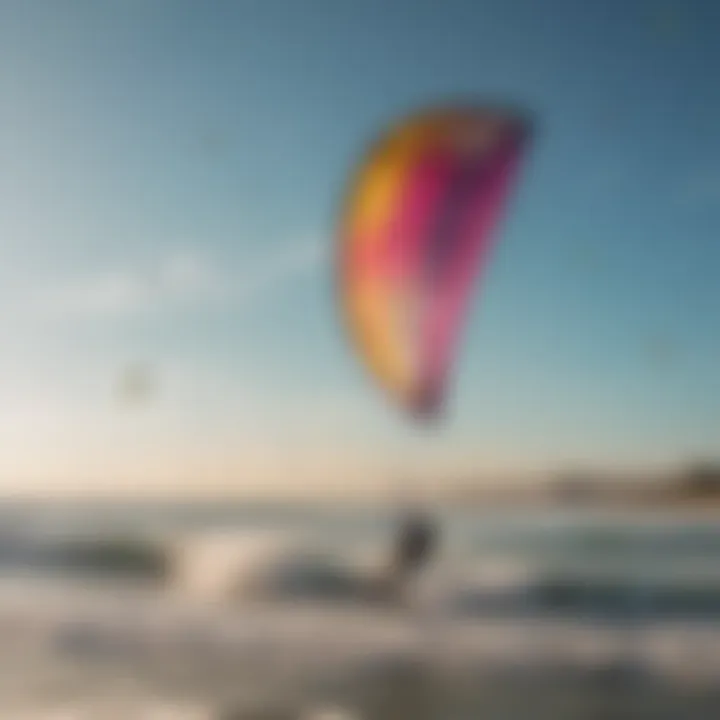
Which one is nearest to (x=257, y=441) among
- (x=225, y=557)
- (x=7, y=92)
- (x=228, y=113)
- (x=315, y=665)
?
(x=225, y=557)

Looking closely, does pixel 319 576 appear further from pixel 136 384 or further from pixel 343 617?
pixel 136 384

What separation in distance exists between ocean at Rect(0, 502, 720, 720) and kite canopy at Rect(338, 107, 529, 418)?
0.16m

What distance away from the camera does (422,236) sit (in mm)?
1141

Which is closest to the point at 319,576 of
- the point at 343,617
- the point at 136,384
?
the point at 343,617

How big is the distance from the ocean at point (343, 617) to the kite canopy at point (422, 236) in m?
0.16

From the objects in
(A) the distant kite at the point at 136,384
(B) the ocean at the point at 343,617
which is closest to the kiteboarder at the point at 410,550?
(B) the ocean at the point at 343,617

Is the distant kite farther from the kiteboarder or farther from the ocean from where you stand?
the kiteboarder

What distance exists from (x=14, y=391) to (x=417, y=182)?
49cm

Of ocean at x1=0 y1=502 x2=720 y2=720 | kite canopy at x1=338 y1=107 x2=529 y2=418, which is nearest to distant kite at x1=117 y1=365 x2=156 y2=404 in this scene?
ocean at x1=0 y1=502 x2=720 y2=720

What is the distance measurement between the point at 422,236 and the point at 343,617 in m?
0.40

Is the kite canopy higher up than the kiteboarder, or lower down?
higher up

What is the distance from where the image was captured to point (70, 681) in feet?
3.79

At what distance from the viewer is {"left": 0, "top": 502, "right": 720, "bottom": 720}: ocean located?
1.08 m

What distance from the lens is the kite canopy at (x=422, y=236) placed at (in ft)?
3.70
